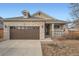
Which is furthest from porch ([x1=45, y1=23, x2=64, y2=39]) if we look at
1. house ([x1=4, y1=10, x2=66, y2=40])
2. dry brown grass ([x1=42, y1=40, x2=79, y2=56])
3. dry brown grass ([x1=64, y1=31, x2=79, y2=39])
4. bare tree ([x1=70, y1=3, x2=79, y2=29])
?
dry brown grass ([x1=42, y1=40, x2=79, y2=56])

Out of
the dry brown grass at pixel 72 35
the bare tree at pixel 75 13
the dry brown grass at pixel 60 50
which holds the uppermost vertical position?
the bare tree at pixel 75 13

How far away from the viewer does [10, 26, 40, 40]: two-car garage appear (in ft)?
81.4

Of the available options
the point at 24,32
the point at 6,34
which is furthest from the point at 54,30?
the point at 6,34

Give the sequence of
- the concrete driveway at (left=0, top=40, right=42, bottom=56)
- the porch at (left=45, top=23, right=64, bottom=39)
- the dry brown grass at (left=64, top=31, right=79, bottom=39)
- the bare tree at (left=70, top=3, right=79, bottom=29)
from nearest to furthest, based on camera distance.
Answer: the concrete driveway at (left=0, top=40, right=42, bottom=56) → the bare tree at (left=70, top=3, right=79, bottom=29) → the dry brown grass at (left=64, top=31, right=79, bottom=39) → the porch at (left=45, top=23, right=64, bottom=39)

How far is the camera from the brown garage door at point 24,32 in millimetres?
24777

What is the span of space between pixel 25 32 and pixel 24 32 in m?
0.14

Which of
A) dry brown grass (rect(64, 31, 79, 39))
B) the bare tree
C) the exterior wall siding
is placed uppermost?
the bare tree

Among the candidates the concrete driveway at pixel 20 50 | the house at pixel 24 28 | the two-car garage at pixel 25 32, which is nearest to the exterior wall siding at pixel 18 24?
the house at pixel 24 28

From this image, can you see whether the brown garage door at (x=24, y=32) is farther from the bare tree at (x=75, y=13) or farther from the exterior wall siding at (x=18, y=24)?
the bare tree at (x=75, y=13)

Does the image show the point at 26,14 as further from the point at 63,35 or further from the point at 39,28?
the point at 63,35

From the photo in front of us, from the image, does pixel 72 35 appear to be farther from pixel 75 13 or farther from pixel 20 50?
pixel 20 50

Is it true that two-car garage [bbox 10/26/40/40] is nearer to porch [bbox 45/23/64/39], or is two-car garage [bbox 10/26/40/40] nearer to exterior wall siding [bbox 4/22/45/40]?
exterior wall siding [bbox 4/22/45/40]

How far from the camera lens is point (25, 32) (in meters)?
24.8

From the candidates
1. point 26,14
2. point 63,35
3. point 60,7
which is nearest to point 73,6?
point 60,7
